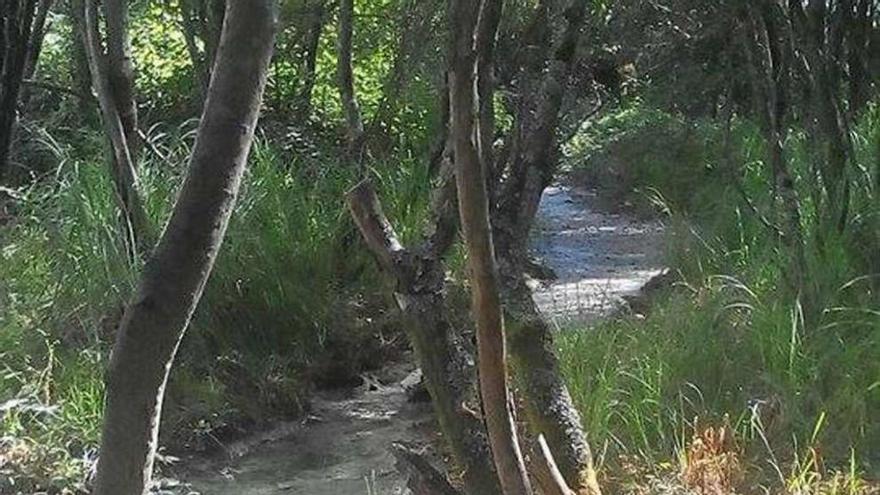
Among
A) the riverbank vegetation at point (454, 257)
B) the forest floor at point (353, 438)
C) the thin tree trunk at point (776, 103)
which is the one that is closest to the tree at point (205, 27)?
the riverbank vegetation at point (454, 257)

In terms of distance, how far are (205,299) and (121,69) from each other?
48.0 inches

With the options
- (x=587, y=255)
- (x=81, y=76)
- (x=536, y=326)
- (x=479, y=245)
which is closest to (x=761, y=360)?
(x=536, y=326)

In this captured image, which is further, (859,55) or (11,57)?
(11,57)

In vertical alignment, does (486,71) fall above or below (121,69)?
below

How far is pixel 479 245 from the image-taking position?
2260 mm

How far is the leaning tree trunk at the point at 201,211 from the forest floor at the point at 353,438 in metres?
2.80

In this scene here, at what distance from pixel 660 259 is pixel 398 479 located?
10.7ft

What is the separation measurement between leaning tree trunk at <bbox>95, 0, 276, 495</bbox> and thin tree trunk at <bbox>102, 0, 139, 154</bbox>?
442cm

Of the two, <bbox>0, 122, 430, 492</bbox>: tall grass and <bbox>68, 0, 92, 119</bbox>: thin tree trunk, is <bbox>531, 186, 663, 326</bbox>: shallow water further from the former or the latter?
<bbox>68, 0, 92, 119</bbox>: thin tree trunk

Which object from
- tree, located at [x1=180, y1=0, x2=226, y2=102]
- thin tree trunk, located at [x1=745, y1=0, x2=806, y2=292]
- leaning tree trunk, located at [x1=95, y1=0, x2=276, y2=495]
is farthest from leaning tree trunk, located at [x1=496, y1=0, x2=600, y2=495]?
tree, located at [x1=180, y1=0, x2=226, y2=102]

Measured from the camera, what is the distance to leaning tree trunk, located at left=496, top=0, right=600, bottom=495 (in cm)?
341

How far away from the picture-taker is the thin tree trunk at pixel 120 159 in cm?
578

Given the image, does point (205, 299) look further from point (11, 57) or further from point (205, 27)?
point (11, 57)

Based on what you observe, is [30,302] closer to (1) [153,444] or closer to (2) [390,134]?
(2) [390,134]
